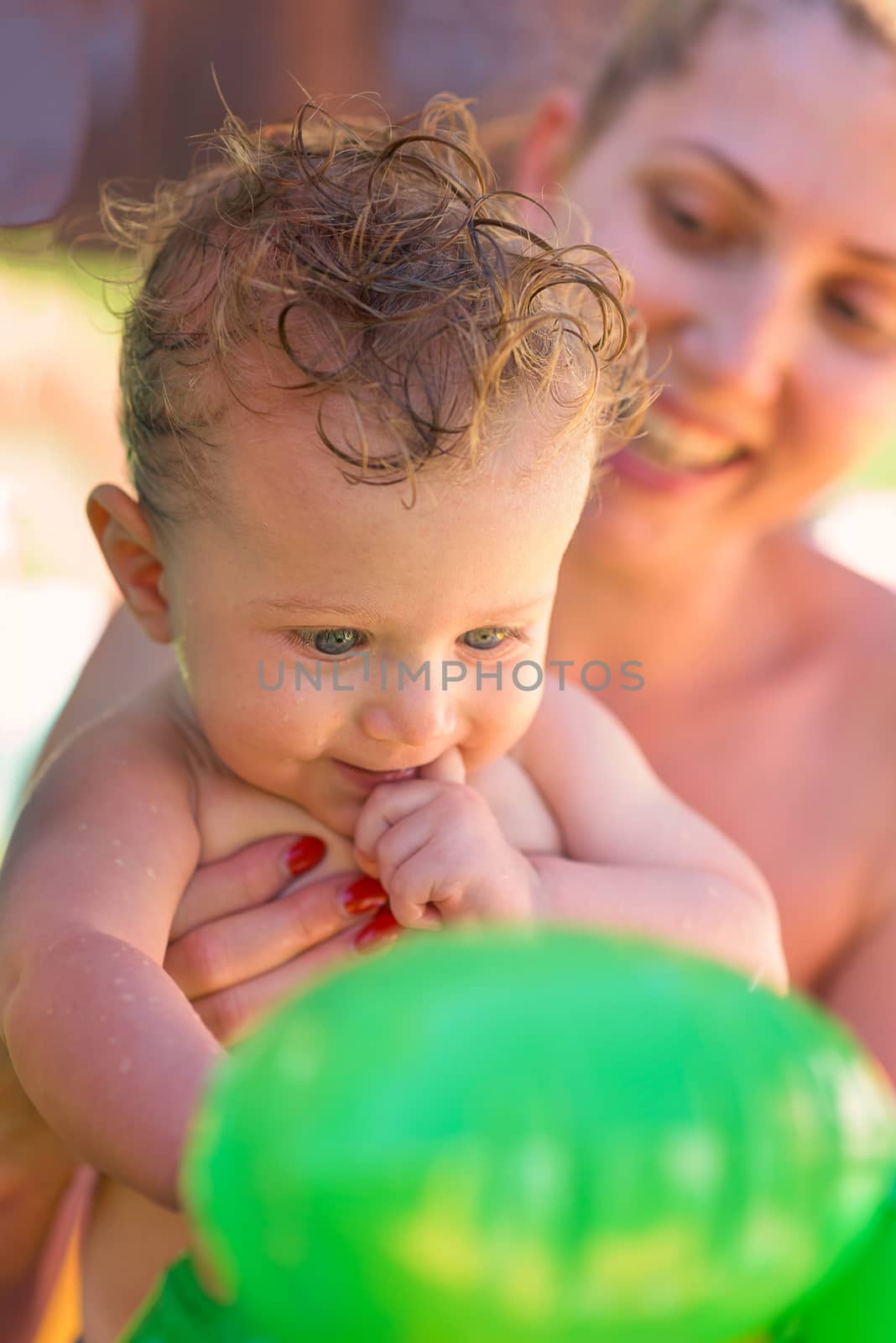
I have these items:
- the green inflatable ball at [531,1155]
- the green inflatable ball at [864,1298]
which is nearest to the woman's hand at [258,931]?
the green inflatable ball at [864,1298]

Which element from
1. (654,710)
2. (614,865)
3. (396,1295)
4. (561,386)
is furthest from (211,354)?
(654,710)

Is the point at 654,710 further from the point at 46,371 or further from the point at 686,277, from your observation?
the point at 46,371


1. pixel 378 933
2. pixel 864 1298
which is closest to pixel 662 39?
pixel 378 933

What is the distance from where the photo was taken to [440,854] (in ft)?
2.82

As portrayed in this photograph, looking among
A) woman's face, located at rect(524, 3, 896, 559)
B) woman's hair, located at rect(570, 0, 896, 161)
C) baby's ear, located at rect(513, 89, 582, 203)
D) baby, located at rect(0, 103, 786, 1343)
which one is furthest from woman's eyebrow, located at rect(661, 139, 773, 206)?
baby, located at rect(0, 103, 786, 1343)

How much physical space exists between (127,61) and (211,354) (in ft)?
4.28

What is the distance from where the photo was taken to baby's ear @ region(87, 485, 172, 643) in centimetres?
94

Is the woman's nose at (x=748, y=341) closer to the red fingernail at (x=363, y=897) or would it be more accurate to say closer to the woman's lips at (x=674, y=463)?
the woman's lips at (x=674, y=463)

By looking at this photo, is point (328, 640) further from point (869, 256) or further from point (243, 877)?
point (869, 256)

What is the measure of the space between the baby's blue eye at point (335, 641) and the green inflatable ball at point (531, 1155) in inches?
19.0

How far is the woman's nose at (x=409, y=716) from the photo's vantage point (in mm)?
828

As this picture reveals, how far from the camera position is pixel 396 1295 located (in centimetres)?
33

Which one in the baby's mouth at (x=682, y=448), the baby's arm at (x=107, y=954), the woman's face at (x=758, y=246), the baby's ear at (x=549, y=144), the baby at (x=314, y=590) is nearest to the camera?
the baby's arm at (x=107, y=954)

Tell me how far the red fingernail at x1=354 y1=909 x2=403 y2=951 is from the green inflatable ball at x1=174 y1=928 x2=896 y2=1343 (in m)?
0.58
